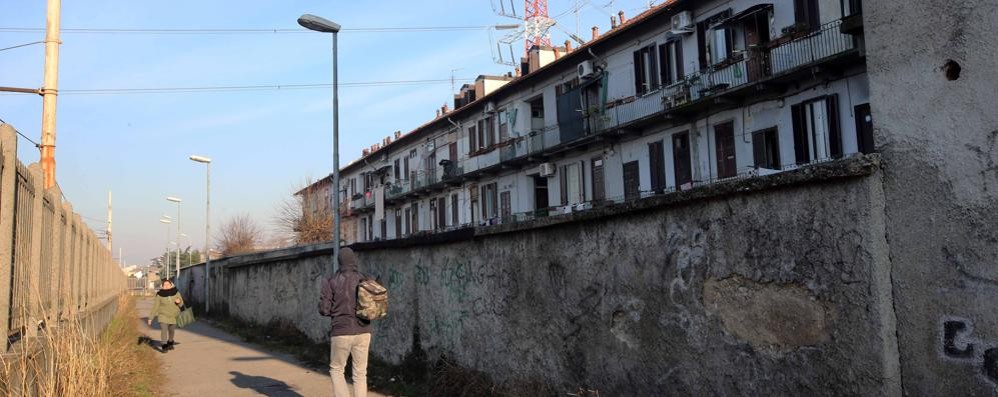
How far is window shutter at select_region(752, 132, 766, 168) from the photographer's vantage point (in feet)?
68.9

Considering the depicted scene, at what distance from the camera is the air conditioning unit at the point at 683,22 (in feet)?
75.3

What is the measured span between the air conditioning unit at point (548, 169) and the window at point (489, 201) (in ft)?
17.8

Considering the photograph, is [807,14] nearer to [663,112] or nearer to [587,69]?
[663,112]

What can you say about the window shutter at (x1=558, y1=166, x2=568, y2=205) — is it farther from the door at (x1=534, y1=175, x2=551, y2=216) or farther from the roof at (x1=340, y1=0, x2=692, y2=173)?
the roof at (x1=340, y1=0, x2=692, y2=173)

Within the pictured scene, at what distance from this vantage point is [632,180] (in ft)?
85.6

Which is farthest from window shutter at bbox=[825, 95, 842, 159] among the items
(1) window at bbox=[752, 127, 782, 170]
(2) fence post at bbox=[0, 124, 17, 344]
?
(2) fence post at bbox=[0, 124, 17, 344]

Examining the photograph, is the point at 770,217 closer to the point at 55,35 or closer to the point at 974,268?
the point at 974,268

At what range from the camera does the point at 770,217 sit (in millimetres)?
4926

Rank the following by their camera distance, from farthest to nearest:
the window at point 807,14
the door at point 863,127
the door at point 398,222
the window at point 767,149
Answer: the door at point 398,222, the window at point 767,149, the window at point 807,14, the door at point 863,127

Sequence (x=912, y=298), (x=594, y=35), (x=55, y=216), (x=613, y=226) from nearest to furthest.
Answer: (x=912, y=298) < (x=613, y=226) < (x=55, y=216) < (x=594, y=35)

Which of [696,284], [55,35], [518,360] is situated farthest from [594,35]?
[696,284]

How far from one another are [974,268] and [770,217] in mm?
1307

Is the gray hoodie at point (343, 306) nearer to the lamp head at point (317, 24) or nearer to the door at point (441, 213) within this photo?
the lamp head at point (317, 24)

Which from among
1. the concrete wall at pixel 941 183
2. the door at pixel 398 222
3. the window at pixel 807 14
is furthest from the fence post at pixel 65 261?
the door at pixel 398 222
